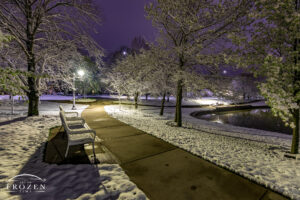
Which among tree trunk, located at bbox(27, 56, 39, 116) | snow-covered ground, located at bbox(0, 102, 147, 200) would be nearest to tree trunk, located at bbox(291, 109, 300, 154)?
snow-covered ground, located at bbox(0, 102, 147, 200)

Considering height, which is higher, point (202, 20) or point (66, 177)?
point (202, 20)

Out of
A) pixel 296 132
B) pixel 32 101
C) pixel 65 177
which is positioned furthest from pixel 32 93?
pixel 296 132

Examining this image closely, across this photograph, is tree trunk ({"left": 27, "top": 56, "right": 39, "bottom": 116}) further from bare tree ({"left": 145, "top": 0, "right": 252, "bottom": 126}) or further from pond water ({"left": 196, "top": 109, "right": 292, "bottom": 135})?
pond water ({"left": 196, "top": 109, "right": 292, "bottom": 135})

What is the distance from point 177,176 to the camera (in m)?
3.33

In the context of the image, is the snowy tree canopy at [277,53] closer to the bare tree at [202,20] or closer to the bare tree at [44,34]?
the bare tree at [202,20]

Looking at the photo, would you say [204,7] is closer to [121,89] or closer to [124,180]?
[124,180]

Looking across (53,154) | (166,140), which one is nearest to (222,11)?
(166,140)

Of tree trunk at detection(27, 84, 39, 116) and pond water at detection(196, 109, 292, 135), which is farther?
pond water at detection(196, 109, 292, 135)

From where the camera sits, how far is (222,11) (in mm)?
6352

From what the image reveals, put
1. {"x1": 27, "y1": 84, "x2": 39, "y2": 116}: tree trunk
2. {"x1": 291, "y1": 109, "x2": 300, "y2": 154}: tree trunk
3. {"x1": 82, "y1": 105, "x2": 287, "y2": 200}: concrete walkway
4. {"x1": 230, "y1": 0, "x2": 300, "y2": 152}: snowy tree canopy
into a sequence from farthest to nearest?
{"x1": 27, "y1": 84, "x2": 39, "y2": 116}: tree trunk < {"x1": 291, "y1": 109, "x2": 300, "y2": 154}: tree trunk < {"x1": 230, "y1": 0, "x2": 300, "y2": 152}: snowy tree canopy < {"x1": 82, "y1": 105, "x2": 287, "y2": 200}: concrete walkway

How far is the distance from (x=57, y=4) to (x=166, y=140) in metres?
10.0

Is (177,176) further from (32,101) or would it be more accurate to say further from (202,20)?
(32,101)

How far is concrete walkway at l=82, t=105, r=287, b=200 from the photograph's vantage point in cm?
279

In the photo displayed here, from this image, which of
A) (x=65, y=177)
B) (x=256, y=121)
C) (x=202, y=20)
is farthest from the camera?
(x=256, y=121)
